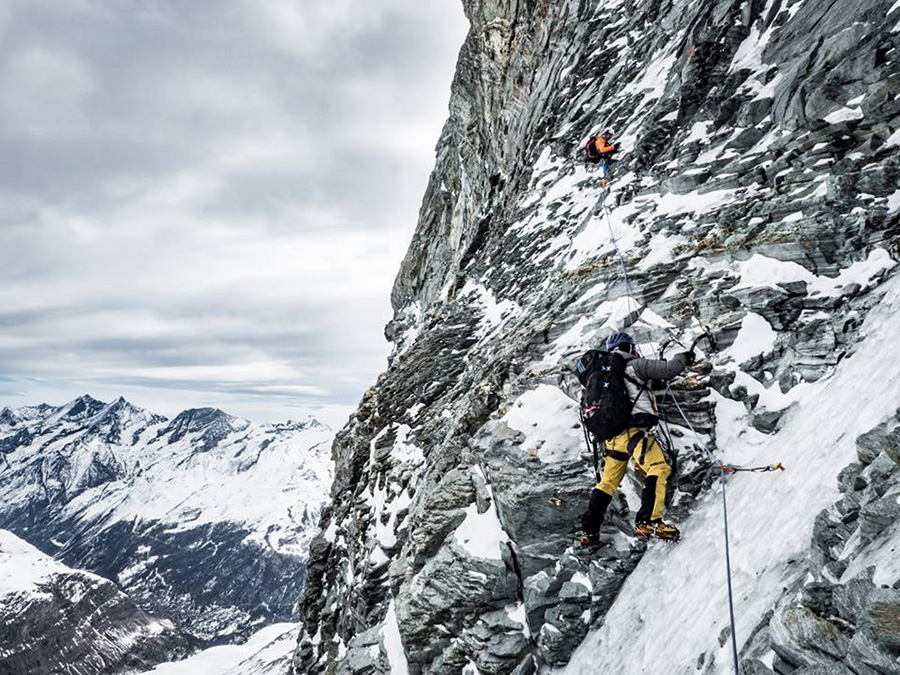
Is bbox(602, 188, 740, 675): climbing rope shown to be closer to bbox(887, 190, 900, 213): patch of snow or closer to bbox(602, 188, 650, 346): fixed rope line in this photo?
bbox(602, 188, 650, 346): fixed rope line

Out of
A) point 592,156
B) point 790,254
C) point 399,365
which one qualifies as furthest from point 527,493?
point 399,365

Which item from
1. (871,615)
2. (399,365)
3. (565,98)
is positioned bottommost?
(871,615)

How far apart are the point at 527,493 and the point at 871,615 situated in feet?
18.3

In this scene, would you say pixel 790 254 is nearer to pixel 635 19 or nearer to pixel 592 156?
pixel 592 156

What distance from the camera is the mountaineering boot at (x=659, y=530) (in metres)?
Answer: 6.94

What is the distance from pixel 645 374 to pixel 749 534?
2600 mm

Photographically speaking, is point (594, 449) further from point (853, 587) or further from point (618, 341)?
point (853, 587)

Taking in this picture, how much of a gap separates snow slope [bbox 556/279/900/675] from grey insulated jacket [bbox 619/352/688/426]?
1.46 m

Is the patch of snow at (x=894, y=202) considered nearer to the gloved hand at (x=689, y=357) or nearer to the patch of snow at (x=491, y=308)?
the gloved hand at (x=689, y=357)

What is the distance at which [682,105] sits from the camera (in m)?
13.7

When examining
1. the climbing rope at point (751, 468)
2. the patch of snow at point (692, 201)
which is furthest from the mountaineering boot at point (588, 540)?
the patch of snow at point (692, 201)

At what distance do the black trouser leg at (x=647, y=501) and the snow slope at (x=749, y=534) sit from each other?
607 millimetres

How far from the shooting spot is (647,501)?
7.18 meters

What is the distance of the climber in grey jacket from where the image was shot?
7.06 meters
